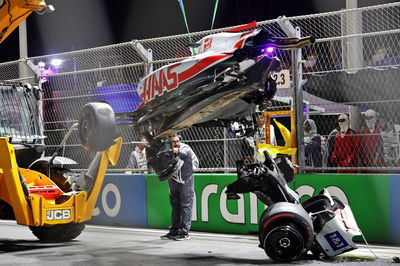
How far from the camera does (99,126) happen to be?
8344 mm

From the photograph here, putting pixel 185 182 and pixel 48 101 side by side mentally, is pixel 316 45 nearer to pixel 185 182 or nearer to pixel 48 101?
pixel 185 182

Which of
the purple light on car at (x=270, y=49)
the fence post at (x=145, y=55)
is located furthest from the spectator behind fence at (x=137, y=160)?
the purple light on car at (x=270, y=49)

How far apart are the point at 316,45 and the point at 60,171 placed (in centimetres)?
482

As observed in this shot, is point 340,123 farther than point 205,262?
Yes

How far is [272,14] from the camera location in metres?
21.1

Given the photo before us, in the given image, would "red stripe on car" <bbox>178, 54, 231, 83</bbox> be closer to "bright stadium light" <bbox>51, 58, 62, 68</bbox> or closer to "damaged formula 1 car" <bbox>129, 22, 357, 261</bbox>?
"damaged formula 1 car" <bbox>129, 22, 357, 261</bbox>

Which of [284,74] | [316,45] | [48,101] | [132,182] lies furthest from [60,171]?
[316,45]

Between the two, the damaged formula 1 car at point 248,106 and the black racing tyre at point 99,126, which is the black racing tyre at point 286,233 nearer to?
the damaged formula 1 car at point 248,106

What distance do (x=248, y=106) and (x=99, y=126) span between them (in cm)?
205

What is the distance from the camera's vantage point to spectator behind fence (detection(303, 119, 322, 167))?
9.85 m

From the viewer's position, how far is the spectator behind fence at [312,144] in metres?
9.85

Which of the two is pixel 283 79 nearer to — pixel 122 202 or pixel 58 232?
pixel 122 202

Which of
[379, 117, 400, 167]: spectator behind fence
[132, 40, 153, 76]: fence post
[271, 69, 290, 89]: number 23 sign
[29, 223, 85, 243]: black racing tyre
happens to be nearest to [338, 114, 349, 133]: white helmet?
[379, 117, 400, 167]: spectator behind fence

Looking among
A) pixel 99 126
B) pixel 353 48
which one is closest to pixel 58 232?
pixel 99 126
